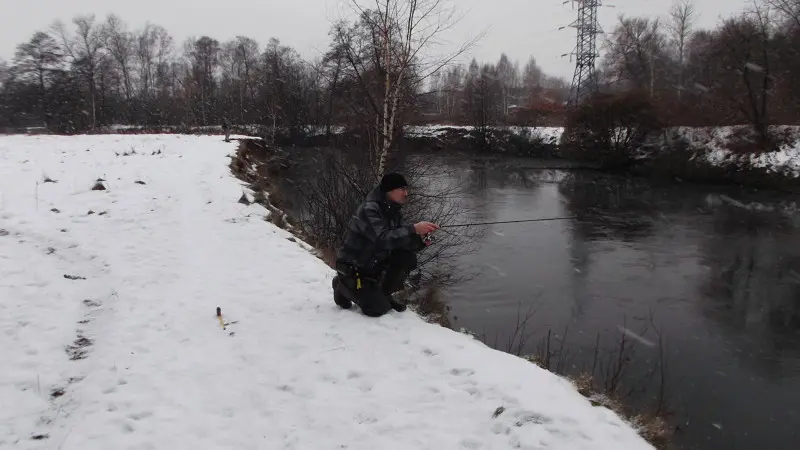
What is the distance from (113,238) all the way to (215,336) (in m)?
4.26

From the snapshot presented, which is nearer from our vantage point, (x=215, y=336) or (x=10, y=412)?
(x=10, y=412)

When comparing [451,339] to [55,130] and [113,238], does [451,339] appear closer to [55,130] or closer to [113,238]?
[113,238]

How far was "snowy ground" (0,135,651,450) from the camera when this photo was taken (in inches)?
137

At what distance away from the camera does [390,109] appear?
10.9 meters

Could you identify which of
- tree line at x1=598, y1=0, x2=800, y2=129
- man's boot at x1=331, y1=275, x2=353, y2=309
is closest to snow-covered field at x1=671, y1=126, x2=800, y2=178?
tree line at x1=598, y1=0, x2=800, y2=129

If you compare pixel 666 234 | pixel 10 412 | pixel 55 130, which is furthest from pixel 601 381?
pixel 55 130

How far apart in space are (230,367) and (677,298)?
903 cm

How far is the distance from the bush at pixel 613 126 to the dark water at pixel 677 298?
433 inches

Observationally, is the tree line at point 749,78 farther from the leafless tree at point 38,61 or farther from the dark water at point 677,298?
the leafless tree at point 38,61

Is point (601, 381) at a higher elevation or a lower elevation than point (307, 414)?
lower

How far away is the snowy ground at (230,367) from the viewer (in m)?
3.48

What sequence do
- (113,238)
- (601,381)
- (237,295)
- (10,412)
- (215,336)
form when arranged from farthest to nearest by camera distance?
(113,238), (601,381), (237,295), (215,336), (10,412)

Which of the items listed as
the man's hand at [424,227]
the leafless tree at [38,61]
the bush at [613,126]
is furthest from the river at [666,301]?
the leafless tree at [38,61]

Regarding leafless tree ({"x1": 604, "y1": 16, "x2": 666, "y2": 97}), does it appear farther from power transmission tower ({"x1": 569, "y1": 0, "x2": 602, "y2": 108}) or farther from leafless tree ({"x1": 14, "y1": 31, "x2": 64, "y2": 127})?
leafless tree ({"x1": 14, "y1": 31, "x2": 64, "y2": 127})
